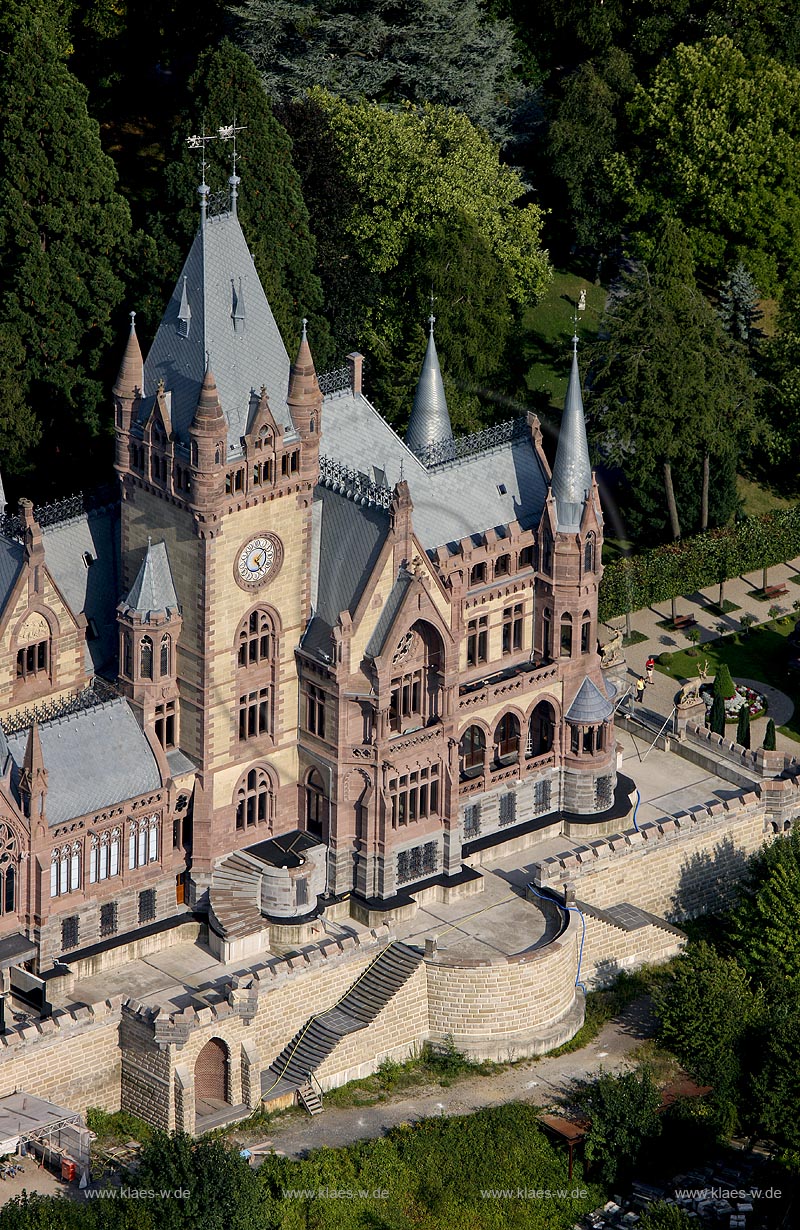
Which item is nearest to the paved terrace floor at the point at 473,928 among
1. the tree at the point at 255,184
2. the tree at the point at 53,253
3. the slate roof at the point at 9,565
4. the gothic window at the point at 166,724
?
the gothic window at the point at 166,724

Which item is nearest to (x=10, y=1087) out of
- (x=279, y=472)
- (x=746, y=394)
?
(x=279, y=472)

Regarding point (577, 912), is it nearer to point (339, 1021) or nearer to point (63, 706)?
point (339, 1021)

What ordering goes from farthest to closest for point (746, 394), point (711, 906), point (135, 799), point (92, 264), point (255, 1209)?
point (746, 394)
point (92, 264)
point (711, 906)
point (135, 799)
point (255, 1209)

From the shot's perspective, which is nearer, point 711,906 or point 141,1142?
point 141,1142

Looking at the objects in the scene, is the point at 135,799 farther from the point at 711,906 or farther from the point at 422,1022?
the point at 711,906

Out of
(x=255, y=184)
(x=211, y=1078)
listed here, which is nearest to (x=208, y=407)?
(x=211, y=1078)

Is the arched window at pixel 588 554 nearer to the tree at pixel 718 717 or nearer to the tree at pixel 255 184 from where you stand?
the tree at pixel 718 717

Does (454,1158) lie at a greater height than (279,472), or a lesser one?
lesser

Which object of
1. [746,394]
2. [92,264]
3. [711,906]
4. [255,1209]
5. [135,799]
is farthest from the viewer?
[746,394]
